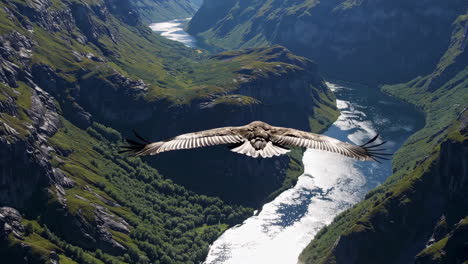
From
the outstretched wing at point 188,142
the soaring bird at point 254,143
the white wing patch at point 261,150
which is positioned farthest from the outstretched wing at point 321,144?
the outstretched wing at point 188,142

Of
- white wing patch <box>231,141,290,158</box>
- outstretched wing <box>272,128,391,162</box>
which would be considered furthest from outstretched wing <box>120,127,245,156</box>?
outstretched wing <box>272,128,391,162</box>

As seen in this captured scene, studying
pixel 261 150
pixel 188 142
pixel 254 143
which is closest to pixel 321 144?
pixel 254 143

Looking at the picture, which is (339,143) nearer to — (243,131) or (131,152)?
(243,131)

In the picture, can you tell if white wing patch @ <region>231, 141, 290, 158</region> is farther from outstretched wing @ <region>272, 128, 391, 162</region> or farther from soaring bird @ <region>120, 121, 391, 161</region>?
outstretched wing @ <region>272, 128, 391, 162</region>

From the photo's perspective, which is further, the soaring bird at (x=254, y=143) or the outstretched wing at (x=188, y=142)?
the outstretched wing at (x=188, y=142)

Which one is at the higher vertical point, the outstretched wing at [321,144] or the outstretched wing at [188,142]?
the outstretched wing at [321,144]

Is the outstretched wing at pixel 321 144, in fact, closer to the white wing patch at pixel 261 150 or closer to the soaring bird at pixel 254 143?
the soaring bird at pixel 254 143

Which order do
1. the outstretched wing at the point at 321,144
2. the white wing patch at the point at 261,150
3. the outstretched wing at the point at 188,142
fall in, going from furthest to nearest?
the outstretched wing at the point at 321,144, the outstretched wing at the point at 188,142, the white wing patch at the point at 261,150

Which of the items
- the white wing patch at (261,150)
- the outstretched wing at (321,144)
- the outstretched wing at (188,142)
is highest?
the outstretched wing at (321,144)
